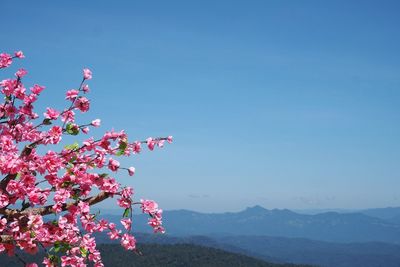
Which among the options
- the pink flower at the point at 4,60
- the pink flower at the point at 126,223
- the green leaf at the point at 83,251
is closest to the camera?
the green leaf at the point at 83,251

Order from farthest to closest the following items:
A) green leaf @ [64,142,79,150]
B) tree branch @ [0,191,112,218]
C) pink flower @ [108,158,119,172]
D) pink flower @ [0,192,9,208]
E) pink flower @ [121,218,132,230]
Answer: pink flower @ [121,218,132,230]
pink flower @ [108,158,119,172]
green leaf @ [64,142,79,150]
tree branch @ [0,191,112,218]
pink flower @ [0,192,9,208]

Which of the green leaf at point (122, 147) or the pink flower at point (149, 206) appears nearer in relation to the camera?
the pink flower at point (149, 206)

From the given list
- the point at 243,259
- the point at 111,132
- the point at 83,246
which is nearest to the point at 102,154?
the point at 111,132

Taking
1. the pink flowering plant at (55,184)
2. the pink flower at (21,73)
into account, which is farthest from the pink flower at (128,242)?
the pink flower at (21,73)

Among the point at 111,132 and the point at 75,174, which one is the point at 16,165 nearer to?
the point at 75,174

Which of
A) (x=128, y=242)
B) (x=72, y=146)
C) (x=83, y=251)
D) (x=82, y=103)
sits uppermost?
(x=82, y=103)

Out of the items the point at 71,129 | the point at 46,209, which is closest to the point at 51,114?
the point at 71,129

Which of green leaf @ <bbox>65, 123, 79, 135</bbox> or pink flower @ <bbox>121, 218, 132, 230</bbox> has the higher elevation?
green leaf @ <bbox>65, 123, 79, 135</bbox>

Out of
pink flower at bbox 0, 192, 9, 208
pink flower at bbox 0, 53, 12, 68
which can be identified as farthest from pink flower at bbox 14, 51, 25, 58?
pink flower at bbox 0, 192, 9, 208

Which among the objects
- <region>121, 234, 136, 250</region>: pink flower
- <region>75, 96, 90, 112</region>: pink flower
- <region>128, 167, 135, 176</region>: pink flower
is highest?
<region>75, 96, 90, 112</region>: pink flower

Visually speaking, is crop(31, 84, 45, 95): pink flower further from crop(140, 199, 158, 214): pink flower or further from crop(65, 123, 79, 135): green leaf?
crop(140, 199, 158, 214): pink flower

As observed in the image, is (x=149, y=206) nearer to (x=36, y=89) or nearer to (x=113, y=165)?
(x=113, y=165)

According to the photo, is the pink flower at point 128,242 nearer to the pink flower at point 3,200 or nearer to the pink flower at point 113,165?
the pink flower at point 113,165

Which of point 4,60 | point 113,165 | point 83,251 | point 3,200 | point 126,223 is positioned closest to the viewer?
point 3,200
